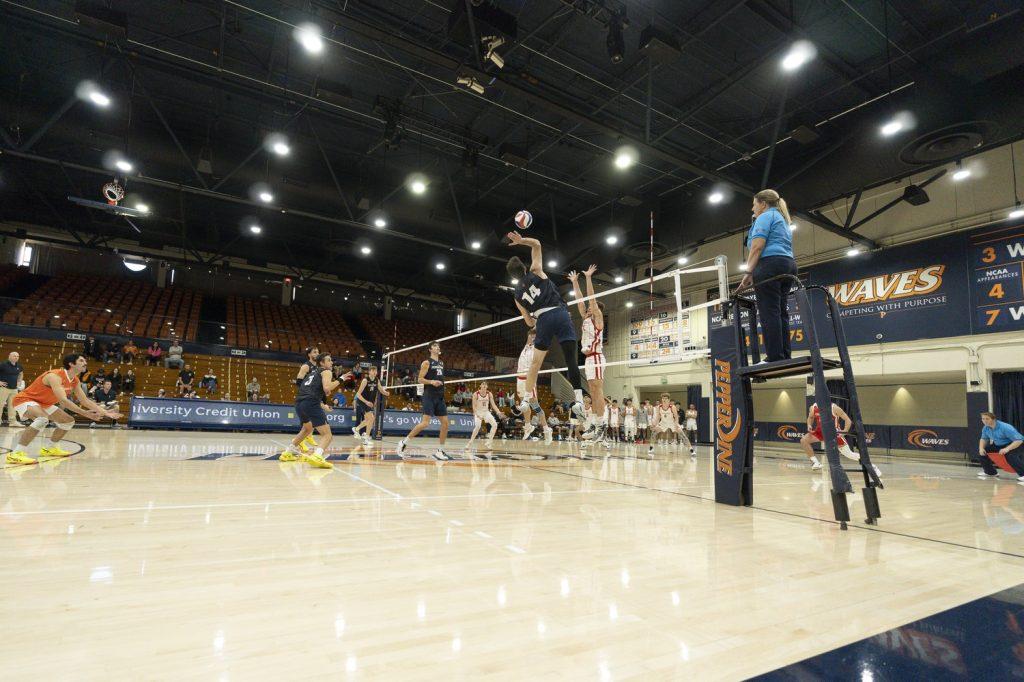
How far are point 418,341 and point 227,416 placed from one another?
1340cm

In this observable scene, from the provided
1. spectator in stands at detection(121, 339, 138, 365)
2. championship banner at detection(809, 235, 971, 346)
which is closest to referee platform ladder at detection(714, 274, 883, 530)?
championship banner at detection(809, 235, 971, 346)

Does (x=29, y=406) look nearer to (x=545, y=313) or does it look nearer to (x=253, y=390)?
(x=545, y=313)

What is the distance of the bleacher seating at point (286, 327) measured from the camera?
19672 mm

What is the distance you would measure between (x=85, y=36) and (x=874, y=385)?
26.0 meters

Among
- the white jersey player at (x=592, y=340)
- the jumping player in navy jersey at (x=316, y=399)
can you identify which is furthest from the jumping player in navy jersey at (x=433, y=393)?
the white jersey player at (x=592, y=340)

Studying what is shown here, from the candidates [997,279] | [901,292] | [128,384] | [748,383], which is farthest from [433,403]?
[997,279]

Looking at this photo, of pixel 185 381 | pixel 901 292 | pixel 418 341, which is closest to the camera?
pixel 901 292

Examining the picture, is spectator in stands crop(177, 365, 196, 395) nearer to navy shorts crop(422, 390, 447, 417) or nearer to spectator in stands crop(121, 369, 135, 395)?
spectator in stands crop(121, 369, 135, 395)

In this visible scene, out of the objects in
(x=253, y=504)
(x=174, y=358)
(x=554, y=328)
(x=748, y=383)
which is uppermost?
(x=174, y=358)

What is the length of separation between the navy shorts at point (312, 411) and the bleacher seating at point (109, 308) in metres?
14.1

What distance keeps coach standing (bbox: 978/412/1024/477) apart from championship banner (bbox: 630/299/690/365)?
10.4 meters

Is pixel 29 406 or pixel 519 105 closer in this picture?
pixel 29 406

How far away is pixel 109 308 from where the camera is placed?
19797 millimetres

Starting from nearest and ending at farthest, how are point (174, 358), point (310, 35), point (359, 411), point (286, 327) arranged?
point (310, 35), point (359, 411), point (174, 358), point (286, 327)
